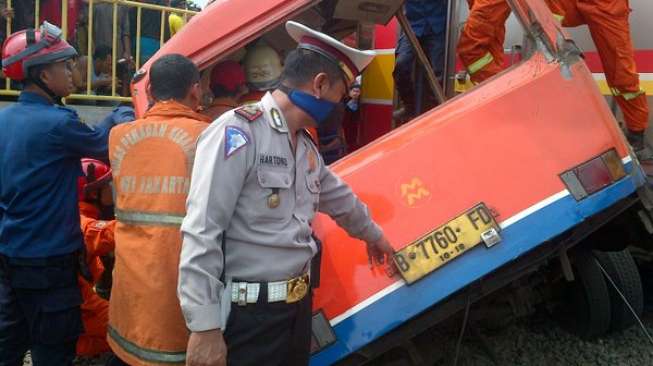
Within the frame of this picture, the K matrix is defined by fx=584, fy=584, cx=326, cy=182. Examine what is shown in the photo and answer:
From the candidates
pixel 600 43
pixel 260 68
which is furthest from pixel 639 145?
pixel 260 68

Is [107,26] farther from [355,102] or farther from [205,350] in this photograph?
[205,350]

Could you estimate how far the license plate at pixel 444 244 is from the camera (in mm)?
2021

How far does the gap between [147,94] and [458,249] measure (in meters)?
1.36

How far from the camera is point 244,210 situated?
155 cm

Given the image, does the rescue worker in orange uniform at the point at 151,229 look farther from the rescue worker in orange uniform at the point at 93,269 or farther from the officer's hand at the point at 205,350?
the rescue worker in orange uniform at the point at 93,269

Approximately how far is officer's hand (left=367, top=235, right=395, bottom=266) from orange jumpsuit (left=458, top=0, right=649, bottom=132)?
64.4 inches

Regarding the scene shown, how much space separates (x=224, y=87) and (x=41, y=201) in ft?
3.17

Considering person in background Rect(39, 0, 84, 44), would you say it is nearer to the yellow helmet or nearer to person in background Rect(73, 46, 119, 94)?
person in background Rect(73, 46, 119, 94)

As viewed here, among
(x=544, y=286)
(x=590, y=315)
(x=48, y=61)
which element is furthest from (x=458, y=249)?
(x=48, y=61)

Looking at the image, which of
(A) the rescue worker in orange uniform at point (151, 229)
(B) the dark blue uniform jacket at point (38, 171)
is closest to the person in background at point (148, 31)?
(B) the dark blue uniform jacket at point (38, 171)

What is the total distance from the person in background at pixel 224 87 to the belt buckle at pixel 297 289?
1365 millimetres

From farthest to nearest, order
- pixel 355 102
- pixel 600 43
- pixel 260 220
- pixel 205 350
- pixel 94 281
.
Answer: pixel 355 102, pixel 600 43, pixel 94 281, pixel 260 220, pixel 205 350

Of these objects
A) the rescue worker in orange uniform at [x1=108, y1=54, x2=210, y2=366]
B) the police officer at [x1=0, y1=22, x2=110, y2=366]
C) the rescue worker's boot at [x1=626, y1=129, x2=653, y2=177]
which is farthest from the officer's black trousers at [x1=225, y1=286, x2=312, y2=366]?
the rescue worker's boot at [x1=626, y1=129, x2=653, y2=177]

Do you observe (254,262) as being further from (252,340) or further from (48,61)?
(48,61)
